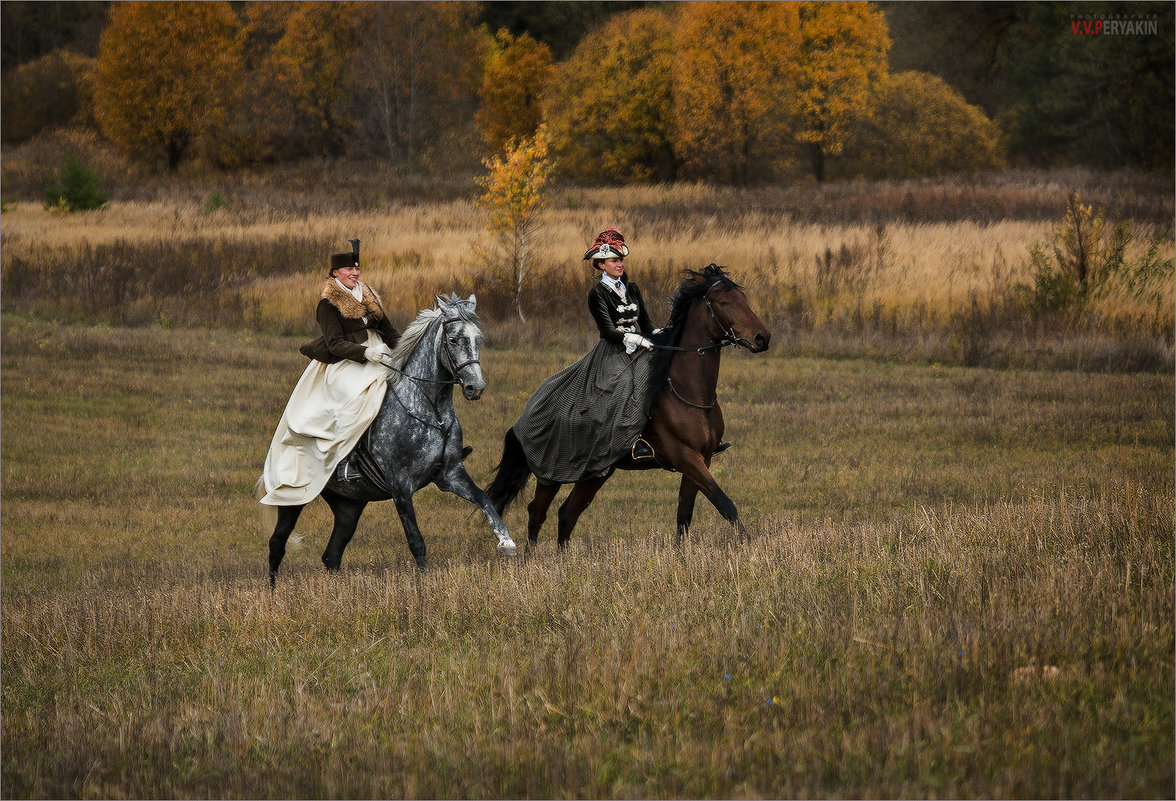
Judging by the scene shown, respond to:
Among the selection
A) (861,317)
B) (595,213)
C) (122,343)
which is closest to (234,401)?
(122,343)

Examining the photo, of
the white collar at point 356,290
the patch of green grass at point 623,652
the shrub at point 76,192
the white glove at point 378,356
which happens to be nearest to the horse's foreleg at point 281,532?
the patch of green grass at point 623,652

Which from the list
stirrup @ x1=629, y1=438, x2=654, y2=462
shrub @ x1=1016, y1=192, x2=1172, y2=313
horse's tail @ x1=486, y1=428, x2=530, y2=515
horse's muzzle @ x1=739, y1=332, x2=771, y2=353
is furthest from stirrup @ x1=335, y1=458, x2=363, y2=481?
shrub @ x1=1016, y1=192, x2=1172, y2=313

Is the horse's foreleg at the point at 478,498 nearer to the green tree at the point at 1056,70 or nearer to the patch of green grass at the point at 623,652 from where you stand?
the patch of green grass at the point at 623,652

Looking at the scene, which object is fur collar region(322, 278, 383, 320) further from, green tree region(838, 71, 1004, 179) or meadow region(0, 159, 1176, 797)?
green tree region(838, 71, 1004, 179)

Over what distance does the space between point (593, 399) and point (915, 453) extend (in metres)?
6.33

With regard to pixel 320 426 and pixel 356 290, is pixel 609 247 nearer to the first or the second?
pixel 356 290

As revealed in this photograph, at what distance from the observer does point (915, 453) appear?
48.2 feet

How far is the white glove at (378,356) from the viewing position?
932 centimetres

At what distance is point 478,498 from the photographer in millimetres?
9172

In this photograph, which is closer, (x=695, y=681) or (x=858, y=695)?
(x=858, y=695)

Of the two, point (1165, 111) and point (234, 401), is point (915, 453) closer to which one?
point (234, 401)

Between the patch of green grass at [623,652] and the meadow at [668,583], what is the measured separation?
2 centimetres

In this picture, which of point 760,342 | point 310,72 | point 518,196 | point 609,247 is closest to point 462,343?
point 609,247

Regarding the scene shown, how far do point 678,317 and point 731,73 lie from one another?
45.3 meters
